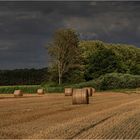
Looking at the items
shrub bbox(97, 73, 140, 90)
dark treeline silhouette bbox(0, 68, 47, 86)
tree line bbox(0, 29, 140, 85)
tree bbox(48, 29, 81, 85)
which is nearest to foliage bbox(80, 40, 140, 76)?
tree line bbox(0, 29, 140, 85)

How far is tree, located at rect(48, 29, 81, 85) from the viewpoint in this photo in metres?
94.4

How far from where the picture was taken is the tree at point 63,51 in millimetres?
94438

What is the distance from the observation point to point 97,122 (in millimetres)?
17828

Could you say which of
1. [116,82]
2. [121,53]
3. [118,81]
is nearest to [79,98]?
[116,82]

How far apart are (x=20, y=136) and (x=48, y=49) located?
81270mm

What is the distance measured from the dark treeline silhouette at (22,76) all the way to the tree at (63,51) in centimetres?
1903

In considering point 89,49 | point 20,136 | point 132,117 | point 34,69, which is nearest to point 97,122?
point 132,117

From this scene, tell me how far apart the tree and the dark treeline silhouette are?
19032 millimetres

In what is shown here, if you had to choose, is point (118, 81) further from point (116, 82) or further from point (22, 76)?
point (22, 76)

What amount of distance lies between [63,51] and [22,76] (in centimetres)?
2974

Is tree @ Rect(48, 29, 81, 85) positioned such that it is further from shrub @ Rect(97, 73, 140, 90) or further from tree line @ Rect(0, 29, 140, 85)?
shrub @ Rect(97, 73, 140, 90)

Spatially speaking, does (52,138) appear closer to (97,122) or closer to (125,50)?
(97,122)

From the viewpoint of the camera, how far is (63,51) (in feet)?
312

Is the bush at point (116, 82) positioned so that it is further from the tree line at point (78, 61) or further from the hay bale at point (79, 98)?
the hay bale at point (79, 98)
